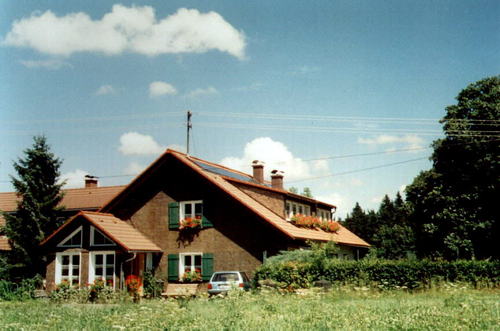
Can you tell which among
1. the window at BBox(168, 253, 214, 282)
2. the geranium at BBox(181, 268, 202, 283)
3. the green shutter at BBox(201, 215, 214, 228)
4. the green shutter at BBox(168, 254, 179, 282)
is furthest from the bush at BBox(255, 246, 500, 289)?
the green shutter at BBox(168, 254, 179, 282)

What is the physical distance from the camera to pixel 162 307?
1350 centimetres

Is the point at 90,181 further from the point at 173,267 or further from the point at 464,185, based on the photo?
the point at 464,185

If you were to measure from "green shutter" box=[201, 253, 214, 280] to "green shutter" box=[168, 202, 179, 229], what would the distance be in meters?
2.67

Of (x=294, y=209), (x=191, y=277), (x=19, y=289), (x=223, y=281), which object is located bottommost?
(x=19, y=289)

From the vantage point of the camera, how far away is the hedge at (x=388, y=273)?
2047 centimetres

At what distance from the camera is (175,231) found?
2916 cm

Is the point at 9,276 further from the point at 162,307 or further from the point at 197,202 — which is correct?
the point at 162,307

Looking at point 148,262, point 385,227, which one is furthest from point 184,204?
point 385,227

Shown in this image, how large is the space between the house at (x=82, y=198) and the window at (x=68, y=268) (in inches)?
357

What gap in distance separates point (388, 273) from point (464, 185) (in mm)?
14497

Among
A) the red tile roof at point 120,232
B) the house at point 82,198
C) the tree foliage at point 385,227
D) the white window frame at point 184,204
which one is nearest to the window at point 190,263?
the red tile roof at point 120,232

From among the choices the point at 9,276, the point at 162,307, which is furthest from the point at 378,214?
the point at 162,307

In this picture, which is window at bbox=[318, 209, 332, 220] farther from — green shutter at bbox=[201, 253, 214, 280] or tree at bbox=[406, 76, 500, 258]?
green shutter at bbox=[201, 253, 214, 280]

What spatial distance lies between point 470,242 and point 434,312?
2242cm
